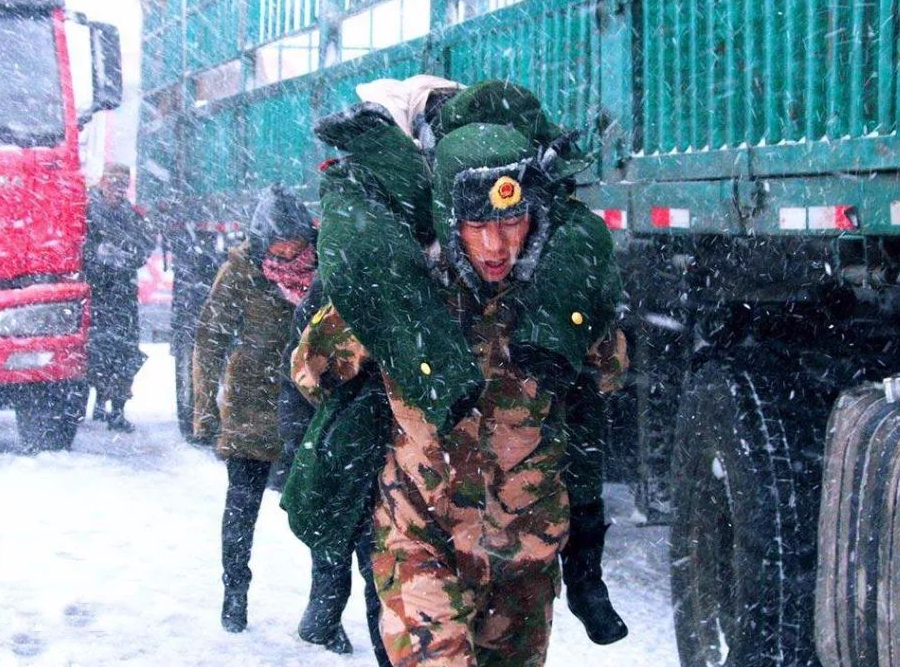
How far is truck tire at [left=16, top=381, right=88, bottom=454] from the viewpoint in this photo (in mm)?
9312

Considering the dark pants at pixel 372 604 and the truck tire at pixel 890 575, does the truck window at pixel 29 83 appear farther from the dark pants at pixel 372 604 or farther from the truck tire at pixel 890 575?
the truck tire at pixel 890 575

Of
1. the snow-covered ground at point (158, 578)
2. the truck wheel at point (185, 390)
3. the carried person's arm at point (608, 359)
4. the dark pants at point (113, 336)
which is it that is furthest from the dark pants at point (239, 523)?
the dark pants at point (113, 336)

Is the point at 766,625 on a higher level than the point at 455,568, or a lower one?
lower

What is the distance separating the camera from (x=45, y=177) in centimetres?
887

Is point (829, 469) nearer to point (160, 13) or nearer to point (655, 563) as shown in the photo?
point (655, 563)

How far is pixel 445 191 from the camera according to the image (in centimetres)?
293

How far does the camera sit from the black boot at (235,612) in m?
5.50

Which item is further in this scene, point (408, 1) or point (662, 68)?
point (408, 1)

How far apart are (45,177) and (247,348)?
153 inches

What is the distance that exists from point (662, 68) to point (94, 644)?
283cm

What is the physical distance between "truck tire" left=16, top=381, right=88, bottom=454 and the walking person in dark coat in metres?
0.90

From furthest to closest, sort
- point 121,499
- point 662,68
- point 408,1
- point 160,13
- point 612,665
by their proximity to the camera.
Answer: point 160,13, point 121,499, point 408,1, point 612,665, point 662,68

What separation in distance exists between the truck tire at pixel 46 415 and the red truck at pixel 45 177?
6 centimetres

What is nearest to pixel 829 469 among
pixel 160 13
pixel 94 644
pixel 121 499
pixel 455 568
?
pixel 455 568
